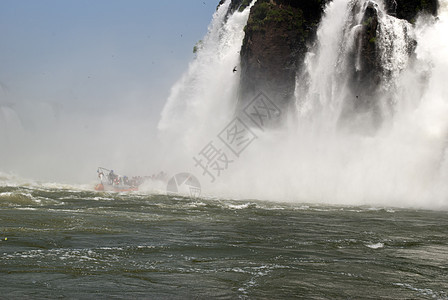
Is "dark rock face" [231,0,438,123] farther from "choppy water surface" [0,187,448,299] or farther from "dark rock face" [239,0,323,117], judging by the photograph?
"choppy water surface" [0,187,448,299]

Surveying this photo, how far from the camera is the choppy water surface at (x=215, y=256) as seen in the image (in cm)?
691

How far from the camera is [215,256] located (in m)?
9.45

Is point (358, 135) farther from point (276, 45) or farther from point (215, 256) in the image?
point (215, 256)

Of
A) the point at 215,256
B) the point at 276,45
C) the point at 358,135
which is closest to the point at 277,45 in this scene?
the point at 276,45

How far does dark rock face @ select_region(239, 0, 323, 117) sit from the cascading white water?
2074mm

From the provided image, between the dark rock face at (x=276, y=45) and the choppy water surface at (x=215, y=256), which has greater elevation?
the dark rock face at (x=276, y=45)

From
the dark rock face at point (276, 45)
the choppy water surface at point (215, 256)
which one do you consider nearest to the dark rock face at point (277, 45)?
the dark rock face at point (276, 45)

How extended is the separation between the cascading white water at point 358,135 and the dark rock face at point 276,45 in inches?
81.6

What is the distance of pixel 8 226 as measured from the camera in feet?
39.8

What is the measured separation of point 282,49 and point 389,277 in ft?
115

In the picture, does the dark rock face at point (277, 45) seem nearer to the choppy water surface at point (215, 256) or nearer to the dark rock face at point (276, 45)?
the dark rock face at point (276, 45)

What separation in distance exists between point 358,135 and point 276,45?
38.6 ft

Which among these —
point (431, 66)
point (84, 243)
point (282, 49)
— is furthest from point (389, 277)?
point (282, 49)

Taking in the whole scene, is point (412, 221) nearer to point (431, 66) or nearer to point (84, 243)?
point (84, 243)
